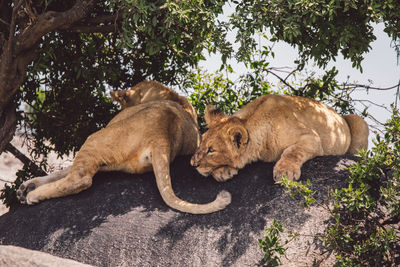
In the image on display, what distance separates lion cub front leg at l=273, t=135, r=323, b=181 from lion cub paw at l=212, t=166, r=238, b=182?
60 centimetres

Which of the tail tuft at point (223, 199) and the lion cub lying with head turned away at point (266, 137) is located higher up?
the lion cub lying with head turned away at point (266, 137)

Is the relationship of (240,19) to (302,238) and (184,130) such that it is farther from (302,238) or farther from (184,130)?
(302,238)

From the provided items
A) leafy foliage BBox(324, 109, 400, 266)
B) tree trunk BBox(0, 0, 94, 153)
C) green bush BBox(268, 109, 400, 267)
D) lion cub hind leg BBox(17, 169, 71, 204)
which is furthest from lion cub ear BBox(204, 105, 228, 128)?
tree trunk BBox(0, 0, 94, 153)

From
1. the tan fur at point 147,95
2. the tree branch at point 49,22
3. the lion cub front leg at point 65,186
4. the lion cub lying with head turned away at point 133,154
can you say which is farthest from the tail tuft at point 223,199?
the tree branch at point 49,22

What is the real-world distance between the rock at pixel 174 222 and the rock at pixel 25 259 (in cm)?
82

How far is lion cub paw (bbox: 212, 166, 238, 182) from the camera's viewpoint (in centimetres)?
583

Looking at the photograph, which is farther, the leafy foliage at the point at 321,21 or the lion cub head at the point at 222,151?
the lion cub head at the point at 222,151

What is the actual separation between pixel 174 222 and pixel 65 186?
1.55 m

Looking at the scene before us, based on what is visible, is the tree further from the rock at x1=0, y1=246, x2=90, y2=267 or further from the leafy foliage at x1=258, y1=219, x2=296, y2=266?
the rock at x1=0, y1=246, x2=90, y2=267

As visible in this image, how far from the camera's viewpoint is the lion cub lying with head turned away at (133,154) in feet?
18.7

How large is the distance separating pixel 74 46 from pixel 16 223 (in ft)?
11.3

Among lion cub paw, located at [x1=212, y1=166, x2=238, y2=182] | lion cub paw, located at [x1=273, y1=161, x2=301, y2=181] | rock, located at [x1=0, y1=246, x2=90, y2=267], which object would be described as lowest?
rock, located at [x1=0, y1=246, x2=90, y2=267]

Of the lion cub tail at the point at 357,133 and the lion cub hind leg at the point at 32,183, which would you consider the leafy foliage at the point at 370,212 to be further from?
the lion cub hind leg at the point at 32,183

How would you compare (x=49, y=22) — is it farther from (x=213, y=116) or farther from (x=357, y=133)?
(x=357, y=133)
